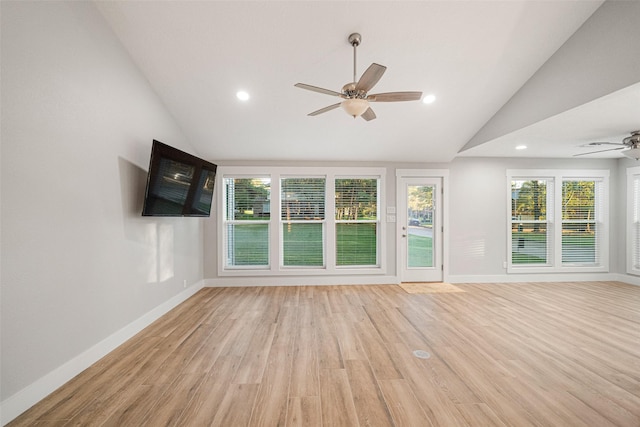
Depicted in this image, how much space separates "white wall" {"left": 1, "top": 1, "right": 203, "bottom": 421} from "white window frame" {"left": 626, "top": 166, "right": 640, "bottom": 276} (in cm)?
852

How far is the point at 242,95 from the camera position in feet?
11.3

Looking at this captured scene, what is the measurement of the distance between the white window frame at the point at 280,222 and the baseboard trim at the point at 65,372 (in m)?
1.94

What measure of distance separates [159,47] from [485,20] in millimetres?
3413

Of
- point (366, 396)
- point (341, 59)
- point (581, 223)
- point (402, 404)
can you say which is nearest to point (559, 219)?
point (581, 223)

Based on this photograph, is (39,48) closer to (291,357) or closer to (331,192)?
(291,357)

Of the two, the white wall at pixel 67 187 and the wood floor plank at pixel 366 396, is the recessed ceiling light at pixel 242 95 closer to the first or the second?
the white wall at pixel 67 187

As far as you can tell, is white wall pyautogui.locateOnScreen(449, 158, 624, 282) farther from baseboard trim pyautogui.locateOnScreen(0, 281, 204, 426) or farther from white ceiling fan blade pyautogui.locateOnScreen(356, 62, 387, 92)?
baseboard trim pyautogui.locateOnScreen(0, 281, 204, 426)

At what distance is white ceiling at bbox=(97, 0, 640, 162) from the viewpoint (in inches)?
98.8

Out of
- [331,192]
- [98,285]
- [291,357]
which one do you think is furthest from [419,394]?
[331,192]

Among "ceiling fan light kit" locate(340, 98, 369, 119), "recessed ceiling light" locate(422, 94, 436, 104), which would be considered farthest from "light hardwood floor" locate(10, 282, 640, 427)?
"recessed ceiling light" locate(422, 94, 436, 104)

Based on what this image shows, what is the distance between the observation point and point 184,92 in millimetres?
3395

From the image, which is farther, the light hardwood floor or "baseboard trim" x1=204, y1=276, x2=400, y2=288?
"baseboard trim" x1=204, y1=276, x2=400, y2=288

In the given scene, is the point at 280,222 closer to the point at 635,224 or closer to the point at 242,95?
the point at 242,95

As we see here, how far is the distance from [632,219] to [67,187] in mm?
8796
